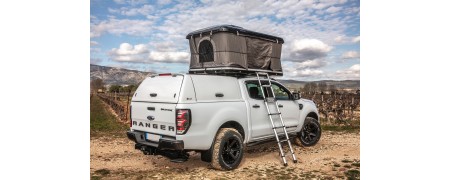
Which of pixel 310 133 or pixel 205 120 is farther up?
pixel 205 120

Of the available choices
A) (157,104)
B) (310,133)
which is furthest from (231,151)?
(310,133)

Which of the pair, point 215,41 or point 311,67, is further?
point 311,67

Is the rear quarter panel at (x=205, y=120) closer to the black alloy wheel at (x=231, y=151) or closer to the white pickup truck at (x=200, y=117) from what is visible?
the white pickup truck at (x=200, y=117)

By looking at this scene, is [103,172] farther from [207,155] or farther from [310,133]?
[310,133]

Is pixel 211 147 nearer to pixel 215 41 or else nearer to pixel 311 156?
pixel 215 41

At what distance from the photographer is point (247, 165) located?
607 centimetres

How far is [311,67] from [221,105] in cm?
295

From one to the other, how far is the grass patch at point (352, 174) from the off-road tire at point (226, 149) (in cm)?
184

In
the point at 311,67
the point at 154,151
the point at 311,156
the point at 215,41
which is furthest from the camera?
the point at 311,67

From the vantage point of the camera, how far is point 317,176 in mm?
5348

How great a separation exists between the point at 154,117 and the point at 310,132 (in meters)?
4.14

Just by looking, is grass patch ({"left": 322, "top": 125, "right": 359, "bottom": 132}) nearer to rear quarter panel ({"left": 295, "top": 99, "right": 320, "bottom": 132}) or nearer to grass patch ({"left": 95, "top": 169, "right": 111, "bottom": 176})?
rear quarter panel ({"left": 295, "top": 99, "right": 320, "bottom": 132})
